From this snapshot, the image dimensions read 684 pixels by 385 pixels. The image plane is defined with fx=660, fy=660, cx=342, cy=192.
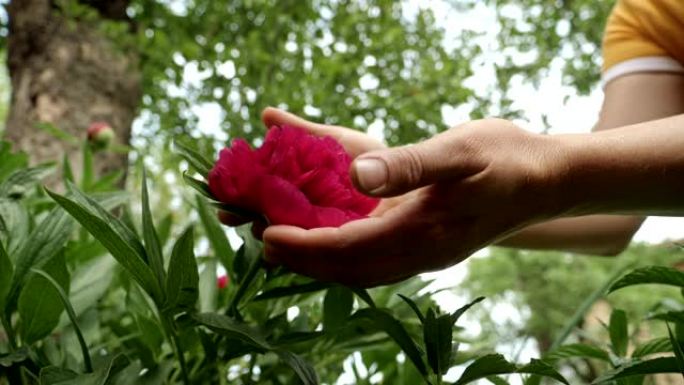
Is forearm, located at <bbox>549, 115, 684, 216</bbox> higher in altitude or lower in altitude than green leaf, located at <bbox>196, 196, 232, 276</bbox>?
higher

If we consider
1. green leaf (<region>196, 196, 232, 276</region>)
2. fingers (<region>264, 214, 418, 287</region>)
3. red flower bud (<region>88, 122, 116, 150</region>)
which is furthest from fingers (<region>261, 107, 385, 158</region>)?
red flower bud (<region>88, 122, 116, 150</region>)

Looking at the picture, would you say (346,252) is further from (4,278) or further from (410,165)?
(4,278)

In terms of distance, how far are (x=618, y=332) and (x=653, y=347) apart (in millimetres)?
44

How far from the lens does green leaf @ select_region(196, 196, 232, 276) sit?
0.62m

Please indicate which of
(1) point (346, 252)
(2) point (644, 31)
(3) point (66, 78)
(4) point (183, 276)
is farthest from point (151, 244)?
(3) point (66, 78)

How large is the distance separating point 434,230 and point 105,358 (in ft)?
0.88

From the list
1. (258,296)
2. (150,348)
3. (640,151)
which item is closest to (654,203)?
(640,151)

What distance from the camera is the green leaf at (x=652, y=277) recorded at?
1.48ft

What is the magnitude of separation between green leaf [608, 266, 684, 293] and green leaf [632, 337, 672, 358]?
6cm

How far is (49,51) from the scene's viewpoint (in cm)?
176

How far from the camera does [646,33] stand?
888 mm

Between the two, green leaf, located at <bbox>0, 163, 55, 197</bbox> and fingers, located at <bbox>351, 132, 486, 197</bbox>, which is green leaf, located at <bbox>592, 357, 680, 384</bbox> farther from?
green leaf, located at <bbox>0, 163, 55, 197</bbox>

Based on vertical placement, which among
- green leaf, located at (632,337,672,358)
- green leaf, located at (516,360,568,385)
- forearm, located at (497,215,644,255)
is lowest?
forearm, located at (497,215,644,255)

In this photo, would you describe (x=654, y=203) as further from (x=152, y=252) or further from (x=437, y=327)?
(x=152, y=252)
